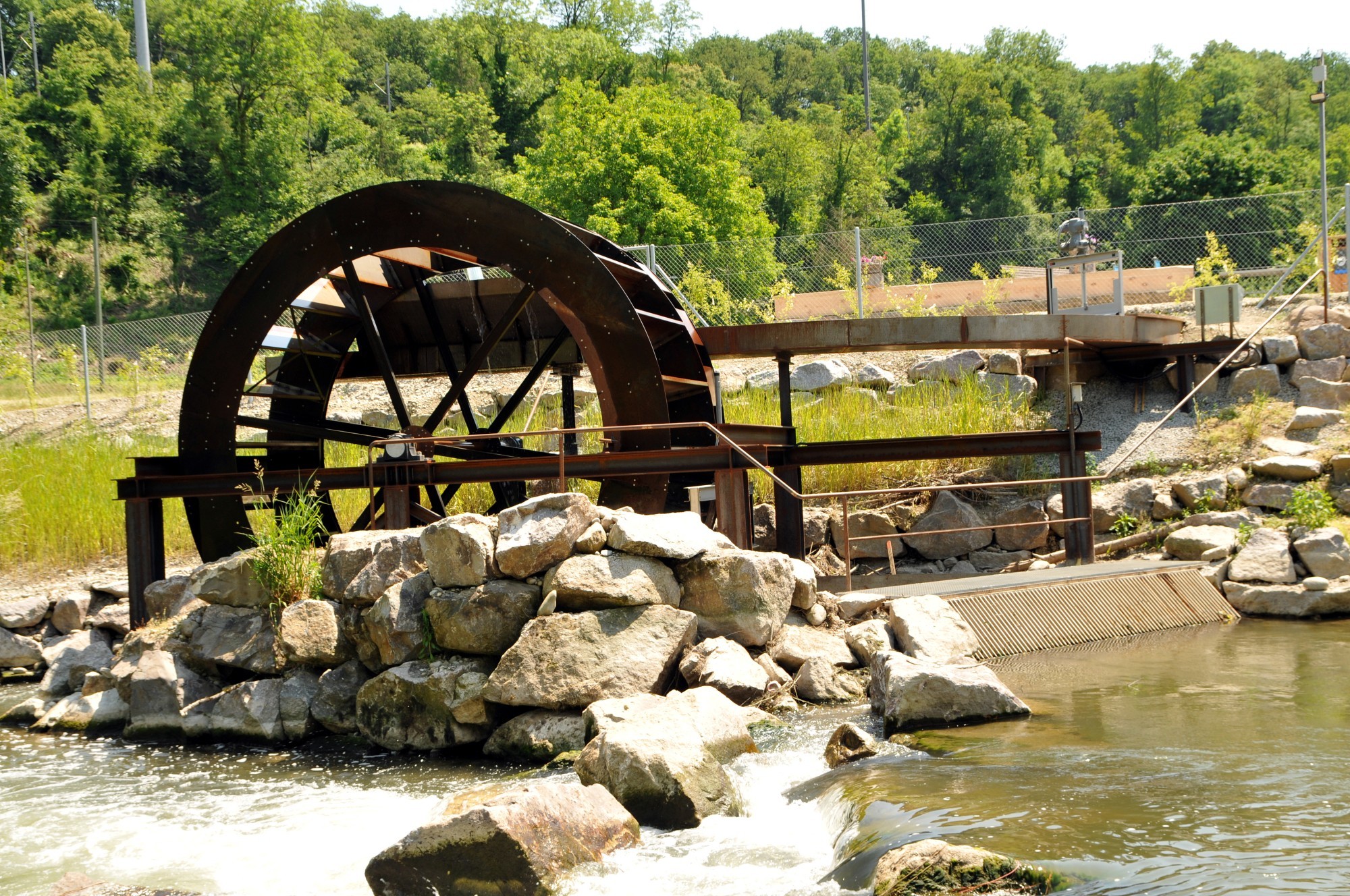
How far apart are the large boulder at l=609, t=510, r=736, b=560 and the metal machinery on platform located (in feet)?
3.61

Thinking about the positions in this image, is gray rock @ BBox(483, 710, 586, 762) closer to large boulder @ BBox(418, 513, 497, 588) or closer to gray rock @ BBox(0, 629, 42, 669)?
large boulder @ BBox(418, 513, 497, 588)

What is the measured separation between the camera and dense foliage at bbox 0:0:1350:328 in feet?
94.7

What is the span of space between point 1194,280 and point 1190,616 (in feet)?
28.6

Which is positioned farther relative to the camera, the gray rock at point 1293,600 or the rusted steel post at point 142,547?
the rusted steel post at point 142,547

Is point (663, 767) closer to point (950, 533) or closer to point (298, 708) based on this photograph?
point (298, 708)

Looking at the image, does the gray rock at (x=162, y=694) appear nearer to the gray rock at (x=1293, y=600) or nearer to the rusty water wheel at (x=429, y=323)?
the rusty water wheel at (x=429, y=323)

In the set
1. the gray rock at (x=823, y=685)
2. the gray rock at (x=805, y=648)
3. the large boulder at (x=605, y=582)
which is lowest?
the gray rock at (x=823, y=685)

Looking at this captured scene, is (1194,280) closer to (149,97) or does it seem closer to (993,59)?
(149,97)

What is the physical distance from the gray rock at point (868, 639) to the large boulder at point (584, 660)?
1.27 meters

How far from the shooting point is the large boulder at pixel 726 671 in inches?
241

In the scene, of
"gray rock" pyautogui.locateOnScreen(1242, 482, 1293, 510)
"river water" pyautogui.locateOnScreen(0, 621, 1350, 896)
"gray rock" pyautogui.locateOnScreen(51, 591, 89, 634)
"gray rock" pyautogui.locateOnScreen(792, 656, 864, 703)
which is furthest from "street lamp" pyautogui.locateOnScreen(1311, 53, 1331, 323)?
"gray rock" pyautogui.locateOnScreen(51, 591, 89, 634)

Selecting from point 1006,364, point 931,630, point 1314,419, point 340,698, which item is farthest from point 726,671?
point 1006,364

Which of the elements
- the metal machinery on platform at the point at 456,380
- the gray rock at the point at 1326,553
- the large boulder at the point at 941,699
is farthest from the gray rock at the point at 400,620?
the gray rock at the point at 1326,553

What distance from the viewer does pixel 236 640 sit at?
718cm
